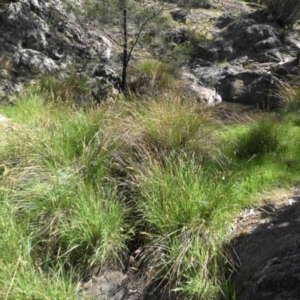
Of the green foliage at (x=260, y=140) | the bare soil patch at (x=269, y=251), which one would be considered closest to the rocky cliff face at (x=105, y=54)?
the green foliage at (x=260, y=140)

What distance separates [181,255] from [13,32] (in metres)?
8.81

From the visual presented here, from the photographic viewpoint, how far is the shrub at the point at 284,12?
1639 cm

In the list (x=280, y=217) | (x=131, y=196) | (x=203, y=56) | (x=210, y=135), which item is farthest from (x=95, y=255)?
(x=203, y=56)

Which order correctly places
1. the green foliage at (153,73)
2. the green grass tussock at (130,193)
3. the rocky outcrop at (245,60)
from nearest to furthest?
the green grass tussock at (130,193) → the green foliage at (153,73) → the rocky outcrop at (245,60)

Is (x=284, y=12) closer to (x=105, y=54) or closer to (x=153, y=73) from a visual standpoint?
(x=153, y=73)

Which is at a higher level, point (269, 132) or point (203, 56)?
point (269, 132)

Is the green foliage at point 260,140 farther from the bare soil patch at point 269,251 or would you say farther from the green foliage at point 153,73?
the green foliage at point 153,73

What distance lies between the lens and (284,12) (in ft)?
54.1

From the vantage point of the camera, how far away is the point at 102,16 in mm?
9719

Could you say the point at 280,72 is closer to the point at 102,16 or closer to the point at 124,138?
the point at 102,16

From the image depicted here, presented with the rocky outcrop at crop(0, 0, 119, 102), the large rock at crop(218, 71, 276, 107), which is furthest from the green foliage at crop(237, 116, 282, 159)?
the large rock at crop(218, 71, 276, 107)

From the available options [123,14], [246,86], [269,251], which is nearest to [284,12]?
[246,86]

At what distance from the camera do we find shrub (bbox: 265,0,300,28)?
1639cm

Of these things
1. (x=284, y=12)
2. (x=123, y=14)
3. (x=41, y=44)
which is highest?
(x=123, y=14)
